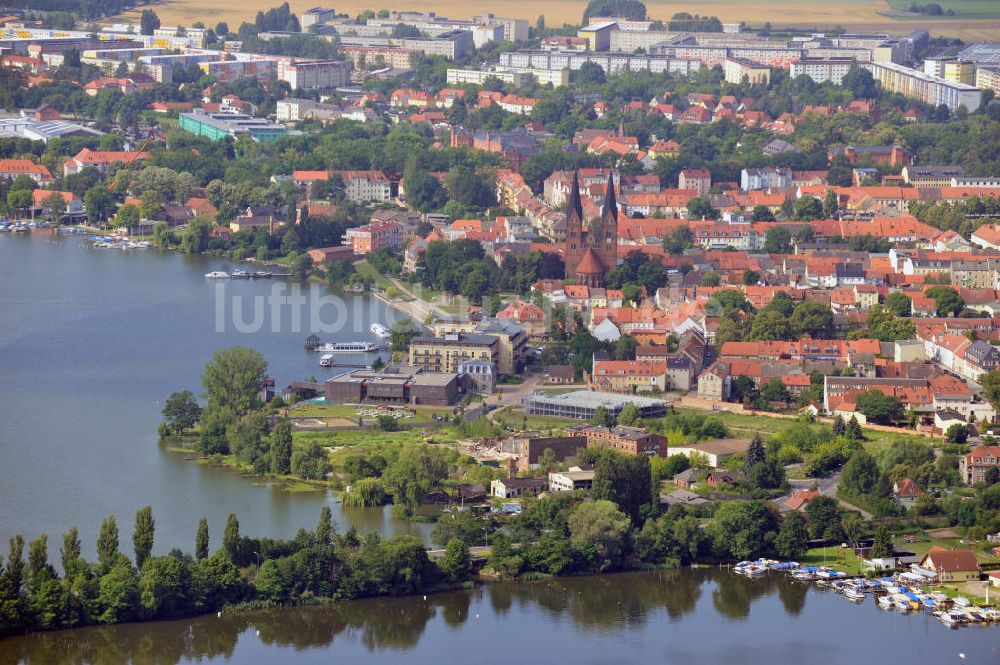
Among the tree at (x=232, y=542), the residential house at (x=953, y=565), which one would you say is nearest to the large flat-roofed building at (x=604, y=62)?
the residential house at (x=953, y=565)

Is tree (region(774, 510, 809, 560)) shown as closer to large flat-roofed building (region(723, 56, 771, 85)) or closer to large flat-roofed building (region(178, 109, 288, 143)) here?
large flat-roofed building (region(178, 109, 288, 143))

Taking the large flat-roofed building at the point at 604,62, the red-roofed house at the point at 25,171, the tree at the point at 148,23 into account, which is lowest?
the red-roofed house at the point at 25,171

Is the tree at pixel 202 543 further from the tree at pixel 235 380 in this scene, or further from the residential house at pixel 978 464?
the residential house at pixel 978 464

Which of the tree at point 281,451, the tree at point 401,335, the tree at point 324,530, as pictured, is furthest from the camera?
the tree at point 401,335

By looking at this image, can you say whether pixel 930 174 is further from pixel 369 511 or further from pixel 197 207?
pixel 369 511

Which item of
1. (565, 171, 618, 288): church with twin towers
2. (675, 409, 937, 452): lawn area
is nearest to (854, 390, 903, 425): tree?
(675, 409, 937, 452): lawn area

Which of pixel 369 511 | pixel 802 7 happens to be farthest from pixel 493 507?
pixel 802 7

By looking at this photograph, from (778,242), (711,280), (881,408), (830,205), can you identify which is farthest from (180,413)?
(830,205)
